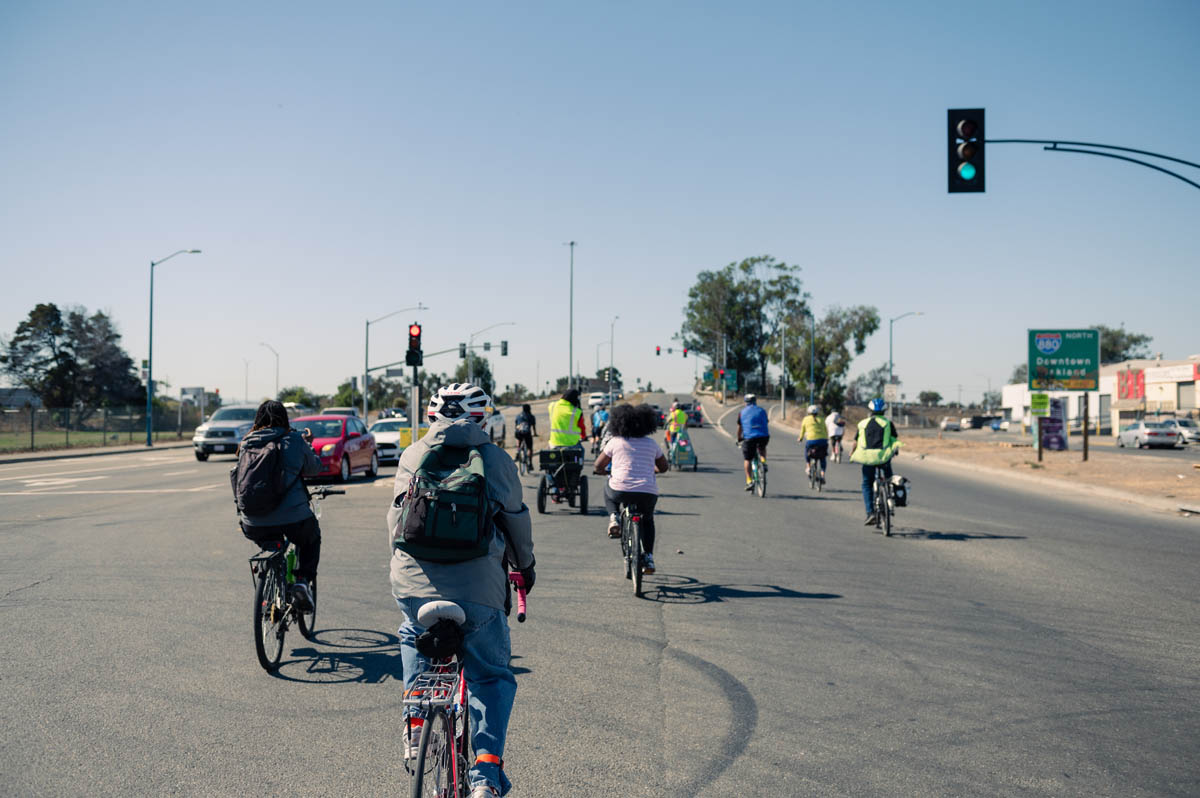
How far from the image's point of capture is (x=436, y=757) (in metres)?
3.34

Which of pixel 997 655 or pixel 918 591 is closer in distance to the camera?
pixel 997 655

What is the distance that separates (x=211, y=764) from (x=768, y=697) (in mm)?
3106

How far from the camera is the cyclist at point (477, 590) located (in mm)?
3555

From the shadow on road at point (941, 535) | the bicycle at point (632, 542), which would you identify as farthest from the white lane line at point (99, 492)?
the shadow on road at point (941, 535)

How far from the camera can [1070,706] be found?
5.45 metres

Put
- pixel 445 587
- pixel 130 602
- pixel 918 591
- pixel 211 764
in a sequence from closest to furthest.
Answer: pixel 445 587 < pixel 211 764 < pixel 130 602 < pixel 918 591

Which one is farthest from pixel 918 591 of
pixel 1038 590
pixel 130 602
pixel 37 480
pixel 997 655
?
pixel 37 480

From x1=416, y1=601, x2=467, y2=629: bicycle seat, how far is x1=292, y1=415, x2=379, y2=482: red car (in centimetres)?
1917

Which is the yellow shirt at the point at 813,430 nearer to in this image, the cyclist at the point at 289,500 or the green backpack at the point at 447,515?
the cyclist at the point at 289,500

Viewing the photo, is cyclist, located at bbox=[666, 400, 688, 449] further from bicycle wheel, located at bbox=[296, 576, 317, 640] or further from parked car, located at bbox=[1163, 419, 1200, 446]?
parked car, located at bbox=[1163, 419, 1200, 446]

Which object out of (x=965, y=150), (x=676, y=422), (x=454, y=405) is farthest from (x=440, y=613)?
(x=676, y=422)

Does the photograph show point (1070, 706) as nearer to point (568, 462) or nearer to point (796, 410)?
point (568, 462)

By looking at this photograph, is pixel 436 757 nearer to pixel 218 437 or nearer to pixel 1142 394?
pixel 218 437

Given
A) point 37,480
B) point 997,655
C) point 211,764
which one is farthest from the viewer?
point 37,480
